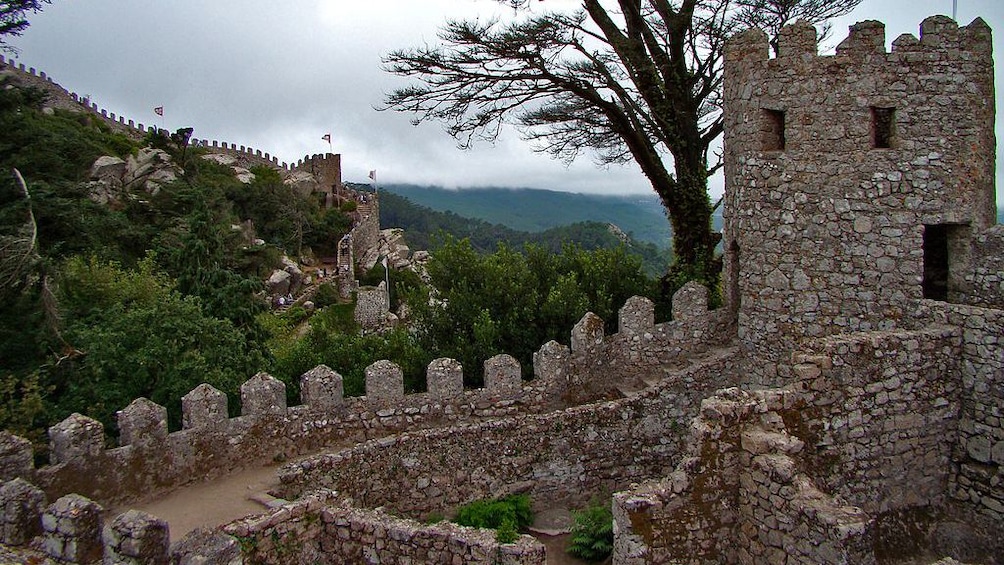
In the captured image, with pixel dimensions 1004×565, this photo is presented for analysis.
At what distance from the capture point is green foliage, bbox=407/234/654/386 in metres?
12.6

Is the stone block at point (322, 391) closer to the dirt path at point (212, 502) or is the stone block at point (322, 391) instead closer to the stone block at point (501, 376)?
the dirt path at point (212, 502)

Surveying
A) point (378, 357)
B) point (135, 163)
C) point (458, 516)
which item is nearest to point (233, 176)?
point (135, 163)

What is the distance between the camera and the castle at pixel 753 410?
6.05 metres

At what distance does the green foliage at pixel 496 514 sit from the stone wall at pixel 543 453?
9.5 inches

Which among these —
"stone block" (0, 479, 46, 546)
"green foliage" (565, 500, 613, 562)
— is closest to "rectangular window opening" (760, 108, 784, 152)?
"green foliage" (565, 500, 613, 562)

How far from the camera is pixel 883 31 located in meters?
8.30

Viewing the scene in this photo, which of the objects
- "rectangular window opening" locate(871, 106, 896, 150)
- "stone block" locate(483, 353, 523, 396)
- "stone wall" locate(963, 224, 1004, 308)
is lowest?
"stone block" locate(483, 353, 523, 396)

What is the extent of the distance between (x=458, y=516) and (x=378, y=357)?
3.87 m

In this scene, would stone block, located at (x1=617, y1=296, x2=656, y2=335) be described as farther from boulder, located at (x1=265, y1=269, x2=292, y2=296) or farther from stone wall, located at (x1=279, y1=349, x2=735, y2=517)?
boulder, located at (x1=265, y1=269, x2=292, y2=296)

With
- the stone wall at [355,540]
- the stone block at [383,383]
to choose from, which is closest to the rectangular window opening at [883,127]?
the stone wall at [355,540]

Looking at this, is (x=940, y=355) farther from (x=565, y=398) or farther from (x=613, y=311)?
(x=613, y=311)

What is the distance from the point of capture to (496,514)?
9.75m

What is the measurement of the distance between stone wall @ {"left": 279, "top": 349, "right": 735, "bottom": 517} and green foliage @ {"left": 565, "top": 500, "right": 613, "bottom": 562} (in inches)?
44.2

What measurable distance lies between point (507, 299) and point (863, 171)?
6499 millimetres
